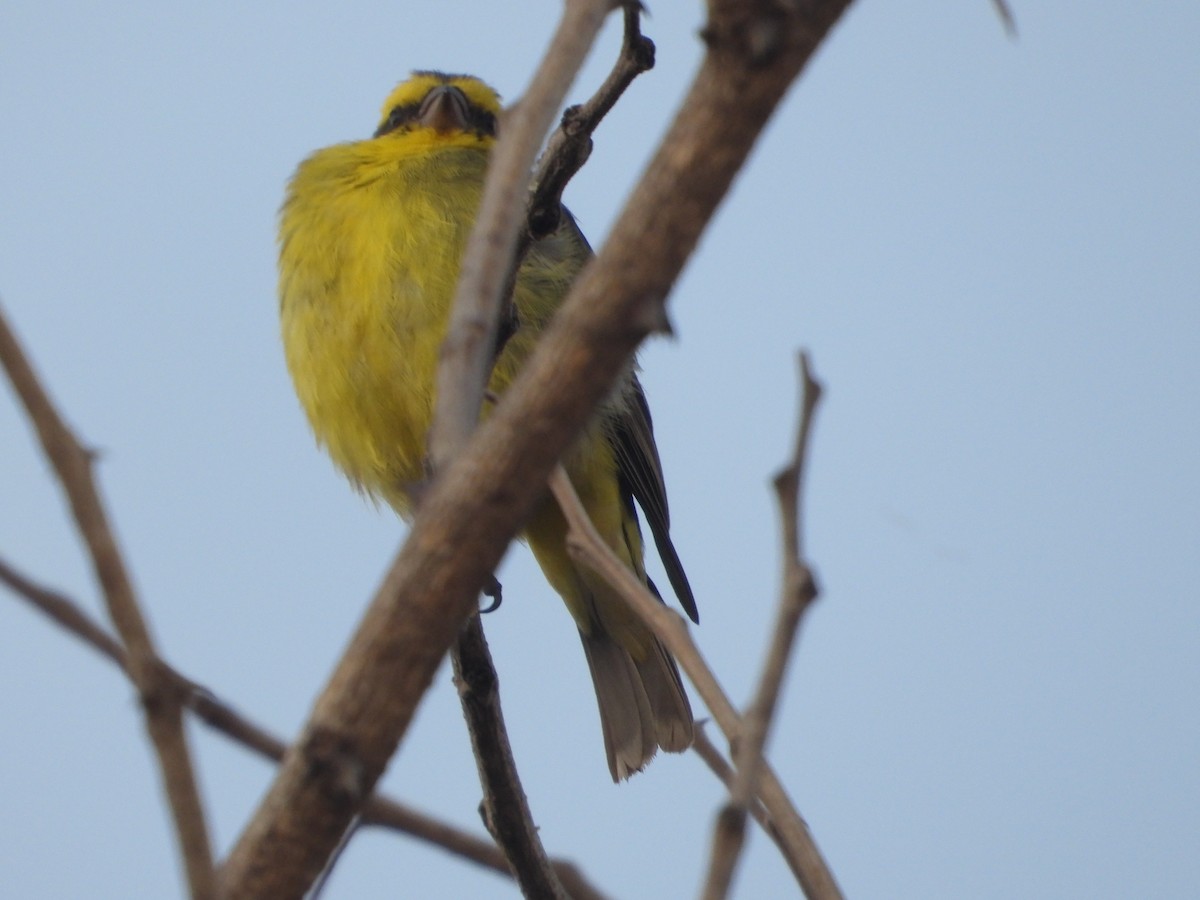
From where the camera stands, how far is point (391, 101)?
6.22 m

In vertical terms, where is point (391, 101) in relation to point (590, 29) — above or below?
above

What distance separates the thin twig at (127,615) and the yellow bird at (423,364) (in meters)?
3.36

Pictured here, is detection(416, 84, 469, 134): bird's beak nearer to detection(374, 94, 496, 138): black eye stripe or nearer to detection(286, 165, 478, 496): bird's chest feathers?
detection(374, 94, 496, 138): black eye stripe

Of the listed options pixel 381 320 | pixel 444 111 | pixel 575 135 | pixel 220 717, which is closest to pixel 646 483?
pixel 381 320

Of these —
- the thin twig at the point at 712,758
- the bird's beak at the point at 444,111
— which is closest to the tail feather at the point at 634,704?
the bird's beak at the point at 444,111

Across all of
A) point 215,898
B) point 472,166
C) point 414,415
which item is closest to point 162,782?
point 215,898

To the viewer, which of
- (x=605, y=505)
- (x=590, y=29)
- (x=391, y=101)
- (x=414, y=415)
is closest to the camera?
(x=590, y=29)

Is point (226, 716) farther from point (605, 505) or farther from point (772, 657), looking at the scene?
point (605, 505)

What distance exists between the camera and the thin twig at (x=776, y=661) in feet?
3.04

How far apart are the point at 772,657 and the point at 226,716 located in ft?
1.18

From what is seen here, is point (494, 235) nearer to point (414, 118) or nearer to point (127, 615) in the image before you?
point (127, 615)

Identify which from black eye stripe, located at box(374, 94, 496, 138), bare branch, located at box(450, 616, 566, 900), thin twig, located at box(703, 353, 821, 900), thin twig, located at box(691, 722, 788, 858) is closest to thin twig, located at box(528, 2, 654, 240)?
bare branch, located at box(450, 616, 566, 900)

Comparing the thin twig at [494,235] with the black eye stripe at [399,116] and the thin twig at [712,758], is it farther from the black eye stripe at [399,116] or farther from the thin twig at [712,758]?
the black eye stripe at [399,116]

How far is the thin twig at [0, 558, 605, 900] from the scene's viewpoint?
0.95 m
